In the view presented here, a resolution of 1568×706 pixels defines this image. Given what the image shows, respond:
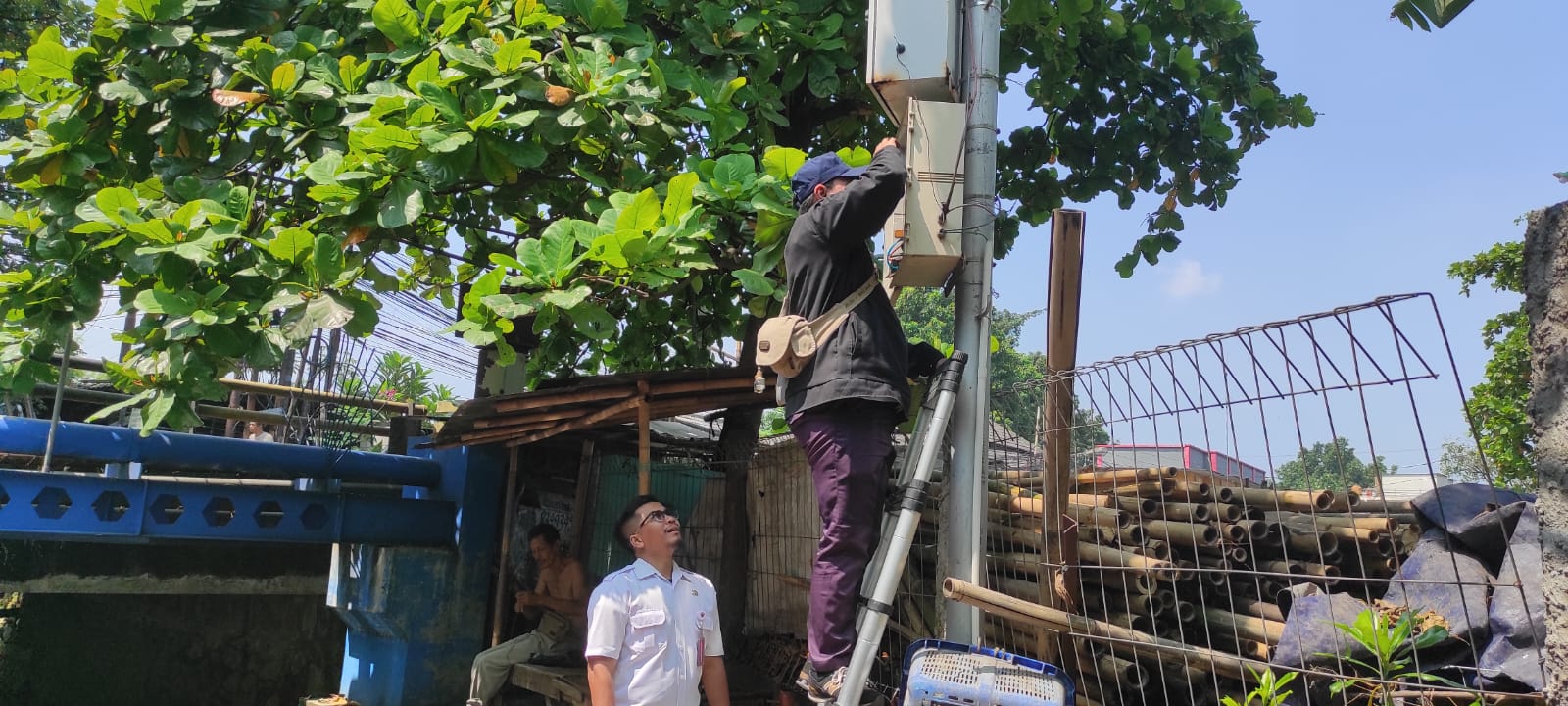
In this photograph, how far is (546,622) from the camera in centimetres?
689

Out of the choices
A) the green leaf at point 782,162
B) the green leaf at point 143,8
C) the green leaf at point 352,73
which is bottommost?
the green leaf at point 782,162

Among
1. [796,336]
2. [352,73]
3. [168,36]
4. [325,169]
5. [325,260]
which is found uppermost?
[168,36]

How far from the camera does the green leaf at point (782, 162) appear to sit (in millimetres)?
4285

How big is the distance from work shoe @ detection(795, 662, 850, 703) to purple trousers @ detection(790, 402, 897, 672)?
29 millimetres

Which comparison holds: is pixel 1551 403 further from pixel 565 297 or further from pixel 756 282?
pixel 565 297

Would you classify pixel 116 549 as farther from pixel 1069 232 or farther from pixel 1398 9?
pixel 1398 9

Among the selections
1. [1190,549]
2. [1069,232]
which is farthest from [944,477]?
[1190,549]

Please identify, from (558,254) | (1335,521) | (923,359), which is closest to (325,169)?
(558,254)

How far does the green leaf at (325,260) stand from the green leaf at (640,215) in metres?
1.22

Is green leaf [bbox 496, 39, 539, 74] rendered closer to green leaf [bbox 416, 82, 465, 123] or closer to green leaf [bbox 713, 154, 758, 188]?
green leaf [bbox 416, 82, 465, 123]

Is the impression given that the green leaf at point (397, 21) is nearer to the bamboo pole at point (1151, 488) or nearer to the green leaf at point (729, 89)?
the green leaf at point (729, 89)

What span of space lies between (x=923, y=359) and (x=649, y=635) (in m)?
1.43

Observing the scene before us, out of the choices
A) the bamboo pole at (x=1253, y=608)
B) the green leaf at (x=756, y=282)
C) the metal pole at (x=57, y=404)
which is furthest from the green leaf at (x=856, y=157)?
the metal pole at (x=57, y=404)

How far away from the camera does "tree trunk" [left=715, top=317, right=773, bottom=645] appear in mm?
6676
